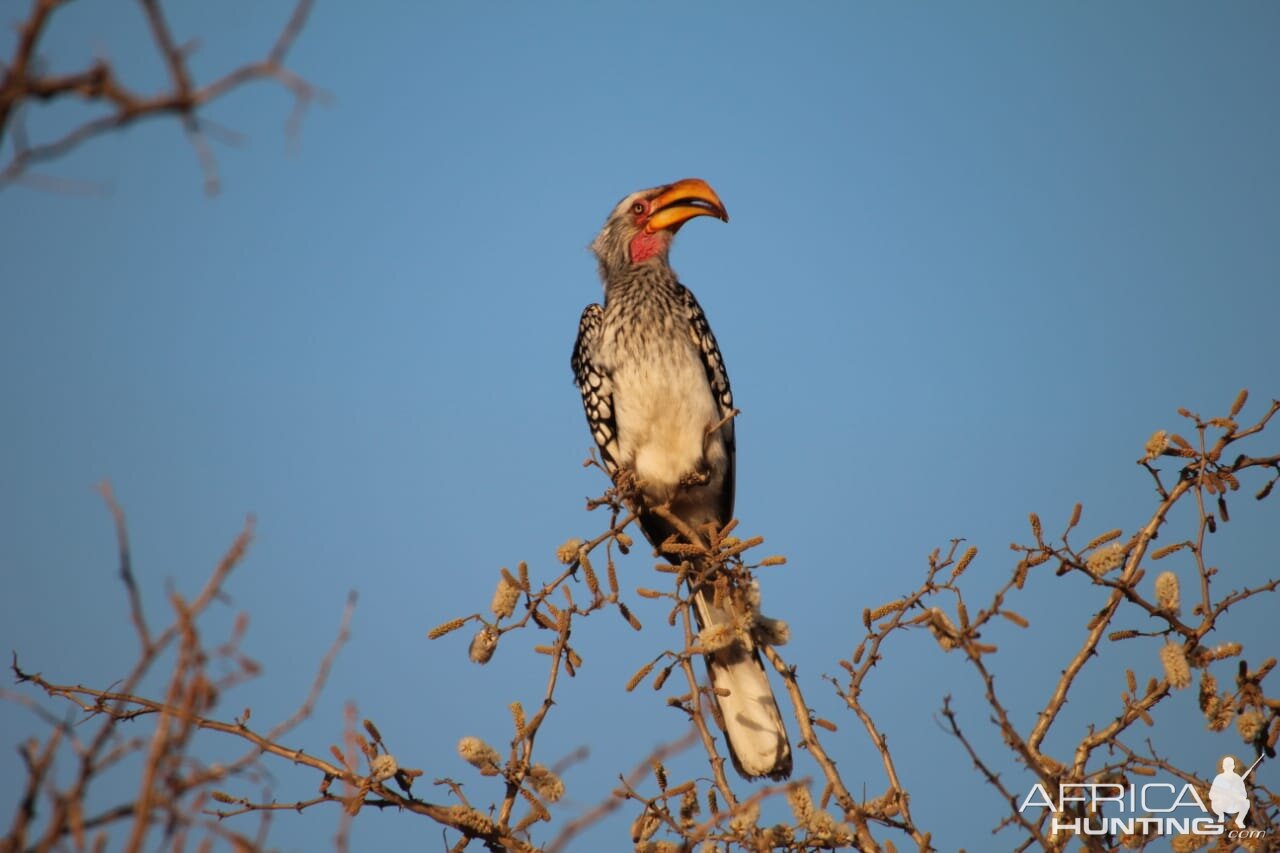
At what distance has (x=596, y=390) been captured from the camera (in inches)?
193

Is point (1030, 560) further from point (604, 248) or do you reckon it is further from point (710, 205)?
point (604, 248)

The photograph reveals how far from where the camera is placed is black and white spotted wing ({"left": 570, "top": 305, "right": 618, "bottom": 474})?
4.88 metres

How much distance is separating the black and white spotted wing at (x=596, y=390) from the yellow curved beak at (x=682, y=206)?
0.61 meters

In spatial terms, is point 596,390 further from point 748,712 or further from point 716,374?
point 748,712

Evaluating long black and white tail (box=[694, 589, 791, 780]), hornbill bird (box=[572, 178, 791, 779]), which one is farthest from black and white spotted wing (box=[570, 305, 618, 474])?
long black and white tail (box=[694, 589, 791, 780])

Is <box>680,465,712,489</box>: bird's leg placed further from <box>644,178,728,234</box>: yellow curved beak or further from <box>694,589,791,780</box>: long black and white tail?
<box>644,178,728,234</box>: yellow curved beak

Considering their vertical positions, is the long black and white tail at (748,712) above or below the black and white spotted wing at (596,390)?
below

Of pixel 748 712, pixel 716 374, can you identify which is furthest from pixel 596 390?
pixel 748 712

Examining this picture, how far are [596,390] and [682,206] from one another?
1.15m

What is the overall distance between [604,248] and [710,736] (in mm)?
3597

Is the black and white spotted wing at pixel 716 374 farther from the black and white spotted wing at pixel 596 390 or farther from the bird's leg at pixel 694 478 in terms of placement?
the black and white spotted wing at pixel 596 390

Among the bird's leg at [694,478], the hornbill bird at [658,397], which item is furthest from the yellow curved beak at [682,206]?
the bird's leg at [694,478]

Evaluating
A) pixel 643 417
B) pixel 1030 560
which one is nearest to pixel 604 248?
pixel 643 417

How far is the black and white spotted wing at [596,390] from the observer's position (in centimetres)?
488
